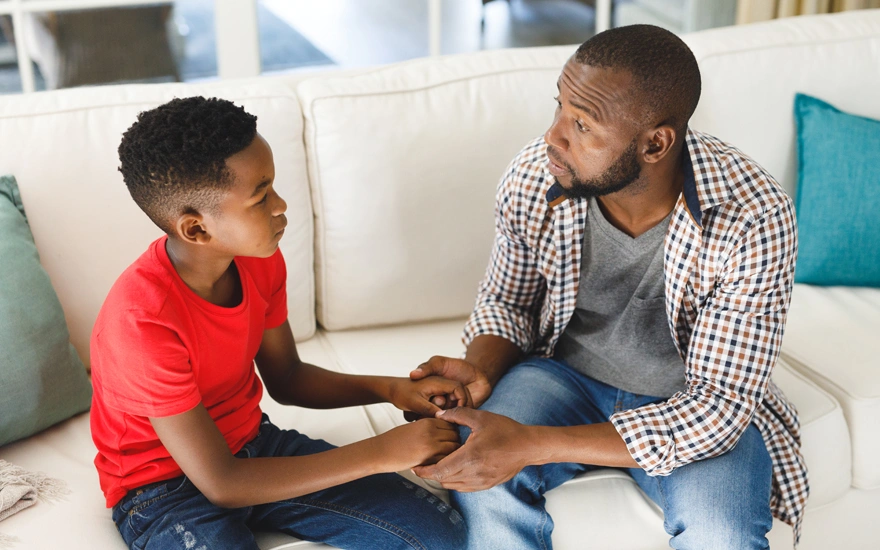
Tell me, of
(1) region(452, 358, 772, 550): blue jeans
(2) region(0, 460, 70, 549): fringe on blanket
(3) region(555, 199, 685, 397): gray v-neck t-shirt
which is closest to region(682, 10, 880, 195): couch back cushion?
(3) region(555, 199, 685, 397): gray v-neck t-shirt

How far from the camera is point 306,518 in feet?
4.25

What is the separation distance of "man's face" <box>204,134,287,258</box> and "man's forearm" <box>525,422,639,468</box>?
1.62ft

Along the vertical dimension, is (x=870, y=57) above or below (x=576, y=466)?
above

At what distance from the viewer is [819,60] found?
6.48ft

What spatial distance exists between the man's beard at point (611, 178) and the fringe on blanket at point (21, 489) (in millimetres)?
929

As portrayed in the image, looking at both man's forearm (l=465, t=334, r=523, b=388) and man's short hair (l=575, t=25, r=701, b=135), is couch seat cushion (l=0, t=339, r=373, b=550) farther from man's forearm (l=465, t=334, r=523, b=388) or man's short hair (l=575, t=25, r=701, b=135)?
man's short hair (l=575, t=25, r=701, b=135)

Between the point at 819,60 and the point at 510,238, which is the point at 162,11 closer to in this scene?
the point at 510,238

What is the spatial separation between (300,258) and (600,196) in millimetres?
638

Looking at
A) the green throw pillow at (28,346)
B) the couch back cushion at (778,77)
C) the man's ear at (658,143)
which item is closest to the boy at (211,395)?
the green throw pillow at (28,346)

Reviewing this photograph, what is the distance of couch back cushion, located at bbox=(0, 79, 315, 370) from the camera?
1587mm

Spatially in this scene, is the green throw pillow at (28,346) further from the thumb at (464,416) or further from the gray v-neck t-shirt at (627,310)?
the gray v-neck t-shirt at (627,310)

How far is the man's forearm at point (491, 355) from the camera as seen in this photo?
5.05ft

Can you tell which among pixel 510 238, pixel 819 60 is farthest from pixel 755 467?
pixel 819 60

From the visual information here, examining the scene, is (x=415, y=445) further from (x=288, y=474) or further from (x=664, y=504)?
(x=664, y=504)
